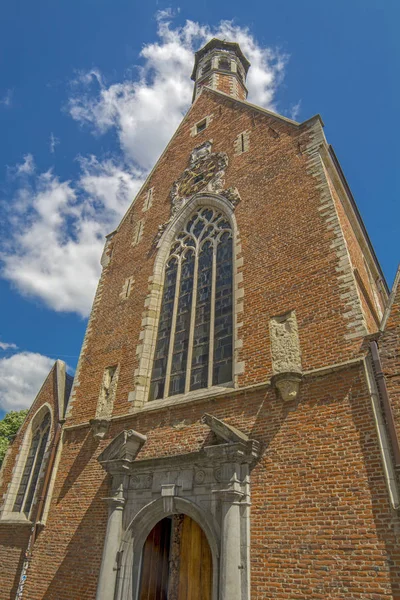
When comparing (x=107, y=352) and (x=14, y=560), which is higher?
(x=107, y=352)

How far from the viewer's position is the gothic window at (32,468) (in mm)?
10828

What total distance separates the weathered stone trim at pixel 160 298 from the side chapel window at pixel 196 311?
17 centimetres

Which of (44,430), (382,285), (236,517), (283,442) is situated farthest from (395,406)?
(44,430)

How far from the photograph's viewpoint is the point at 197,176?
12445 mm

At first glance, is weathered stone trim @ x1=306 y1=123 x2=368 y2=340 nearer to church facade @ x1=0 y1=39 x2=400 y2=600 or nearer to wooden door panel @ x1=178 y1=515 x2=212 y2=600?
church facade @ x1=0 y1=39 x2=400 y2=600

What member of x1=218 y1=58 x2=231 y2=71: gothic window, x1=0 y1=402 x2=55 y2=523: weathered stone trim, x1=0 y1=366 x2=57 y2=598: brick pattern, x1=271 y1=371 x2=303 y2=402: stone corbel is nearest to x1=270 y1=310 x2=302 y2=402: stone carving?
x1=271 y1=371 x2=303 y2=402: stone corbel

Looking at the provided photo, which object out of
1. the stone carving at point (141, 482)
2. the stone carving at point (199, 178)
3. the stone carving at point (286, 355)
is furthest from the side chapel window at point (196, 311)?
the stone carving at point (141, 482)

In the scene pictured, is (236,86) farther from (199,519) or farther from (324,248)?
(199,519)

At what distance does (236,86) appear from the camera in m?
17.9

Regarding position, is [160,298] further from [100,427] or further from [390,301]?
[390,301]

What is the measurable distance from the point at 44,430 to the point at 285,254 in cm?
902

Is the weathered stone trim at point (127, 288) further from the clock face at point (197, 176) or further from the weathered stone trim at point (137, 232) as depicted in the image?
the clock face at point (197, 176)

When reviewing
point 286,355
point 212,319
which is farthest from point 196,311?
point 286,355

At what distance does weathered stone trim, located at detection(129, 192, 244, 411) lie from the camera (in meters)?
8.67
